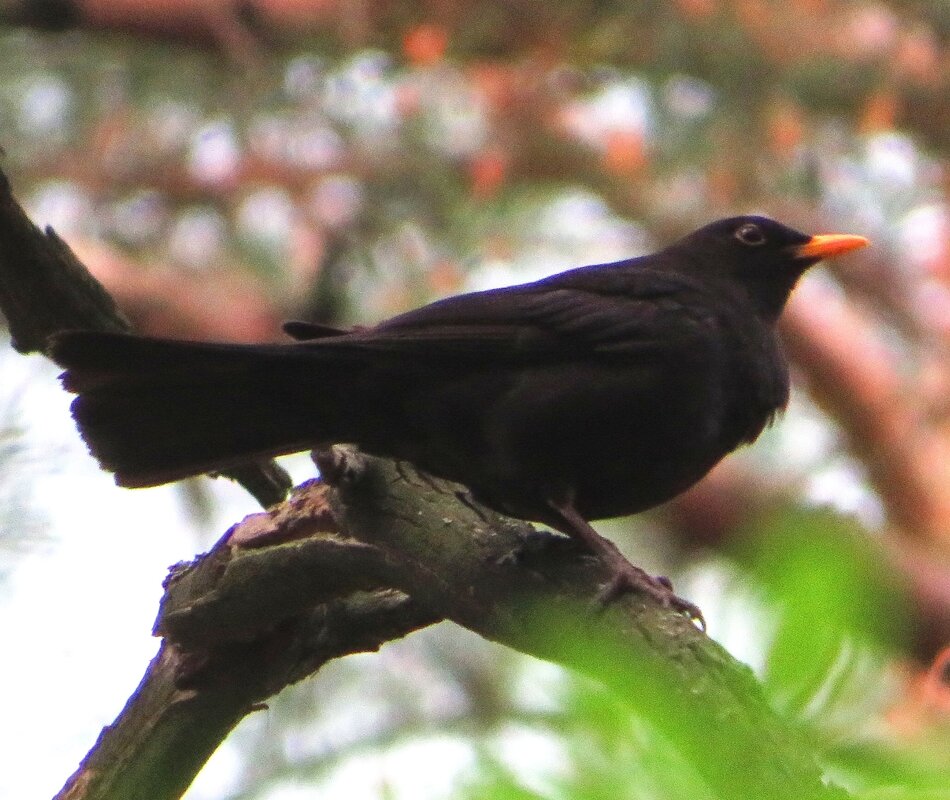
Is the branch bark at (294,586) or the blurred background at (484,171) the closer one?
the branch bark at (294,586)

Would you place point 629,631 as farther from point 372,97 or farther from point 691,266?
point 372,97

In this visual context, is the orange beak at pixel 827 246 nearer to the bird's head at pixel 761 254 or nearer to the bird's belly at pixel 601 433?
the bird's head at pixel 761 254

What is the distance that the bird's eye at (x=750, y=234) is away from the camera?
449 cm

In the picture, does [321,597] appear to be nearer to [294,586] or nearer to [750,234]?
[294,586]

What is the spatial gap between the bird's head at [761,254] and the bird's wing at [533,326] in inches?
28.1

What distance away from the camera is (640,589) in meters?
2.58

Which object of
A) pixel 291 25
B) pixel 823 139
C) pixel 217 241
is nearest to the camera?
pixel 291 25

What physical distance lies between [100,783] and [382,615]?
27.9 inches

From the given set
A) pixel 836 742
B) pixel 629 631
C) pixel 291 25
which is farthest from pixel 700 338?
pixel 291 25

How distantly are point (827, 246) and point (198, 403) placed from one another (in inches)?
87.3

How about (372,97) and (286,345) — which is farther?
(372,97)

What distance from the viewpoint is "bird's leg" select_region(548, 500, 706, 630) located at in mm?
2578

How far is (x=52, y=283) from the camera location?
10.4ft

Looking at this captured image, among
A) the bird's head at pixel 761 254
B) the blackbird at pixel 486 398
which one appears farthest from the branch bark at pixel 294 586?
the bird's head at pixel 761 254
